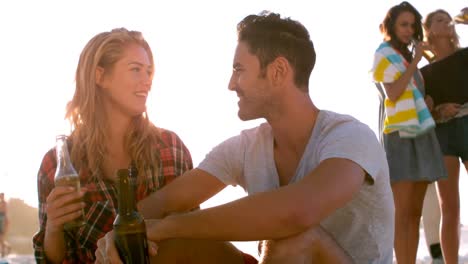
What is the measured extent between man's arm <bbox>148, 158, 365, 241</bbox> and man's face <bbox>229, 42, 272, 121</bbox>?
0.57 meters

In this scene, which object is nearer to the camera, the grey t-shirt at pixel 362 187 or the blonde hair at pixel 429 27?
the grey t-shirt at pixel 362 187

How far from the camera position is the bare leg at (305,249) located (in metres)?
2.68

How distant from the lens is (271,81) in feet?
11.0

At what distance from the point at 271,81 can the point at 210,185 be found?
1.83 ft

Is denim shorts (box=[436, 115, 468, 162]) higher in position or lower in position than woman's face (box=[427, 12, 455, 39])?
lower

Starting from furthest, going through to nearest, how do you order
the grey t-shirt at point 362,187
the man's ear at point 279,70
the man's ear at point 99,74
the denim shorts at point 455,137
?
the denim shorts at point 455,137
the man's ear at point 99,74
the man's ear at point 279,70
the grey t-shirt at point 362,187

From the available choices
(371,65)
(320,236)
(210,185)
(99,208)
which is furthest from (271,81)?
(371,65)

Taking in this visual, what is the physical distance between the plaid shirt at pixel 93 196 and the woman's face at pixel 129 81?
0.88 feet

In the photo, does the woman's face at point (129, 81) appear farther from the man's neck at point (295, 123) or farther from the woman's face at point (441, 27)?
the woman's face at point (441, 27)

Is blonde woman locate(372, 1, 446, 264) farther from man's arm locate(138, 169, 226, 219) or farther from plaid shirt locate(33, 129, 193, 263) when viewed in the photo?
man's arm locate(138, 169, 226, 219)

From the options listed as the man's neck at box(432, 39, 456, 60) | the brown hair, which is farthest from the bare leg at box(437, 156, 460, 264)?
the brown hair

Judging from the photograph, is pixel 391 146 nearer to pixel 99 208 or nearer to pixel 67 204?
pixel 99 208

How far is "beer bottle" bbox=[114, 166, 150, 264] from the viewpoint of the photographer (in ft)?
9.20

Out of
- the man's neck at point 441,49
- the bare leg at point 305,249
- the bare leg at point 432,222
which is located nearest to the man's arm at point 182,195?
the bare leg at point 305,249
